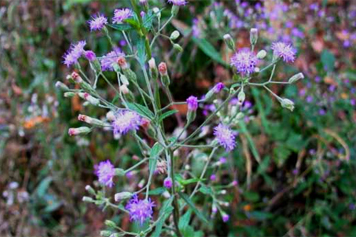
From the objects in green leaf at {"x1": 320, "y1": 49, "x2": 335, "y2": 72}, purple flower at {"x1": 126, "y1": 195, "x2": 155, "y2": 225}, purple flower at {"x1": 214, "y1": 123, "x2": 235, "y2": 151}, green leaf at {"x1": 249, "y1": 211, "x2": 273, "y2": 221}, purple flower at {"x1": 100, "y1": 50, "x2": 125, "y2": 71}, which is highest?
purple flower at {"x1": 100, "y1": 50, "x2": 125, "y2": 71}

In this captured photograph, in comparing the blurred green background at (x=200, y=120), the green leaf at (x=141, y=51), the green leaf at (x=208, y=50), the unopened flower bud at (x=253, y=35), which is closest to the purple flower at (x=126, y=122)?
the green leaf at (x=141, y=51)

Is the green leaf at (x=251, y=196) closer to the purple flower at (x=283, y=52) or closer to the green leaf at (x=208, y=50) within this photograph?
the green leaf at (x=208, y=50)

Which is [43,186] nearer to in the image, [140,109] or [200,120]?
[200,120]

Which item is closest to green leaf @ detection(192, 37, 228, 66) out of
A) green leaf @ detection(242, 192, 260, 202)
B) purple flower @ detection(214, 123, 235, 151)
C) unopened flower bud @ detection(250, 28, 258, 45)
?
green leaf @ detection(242, 192, 260, 202)

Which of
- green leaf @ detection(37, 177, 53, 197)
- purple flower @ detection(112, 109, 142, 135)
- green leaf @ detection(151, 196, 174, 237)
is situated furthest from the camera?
green leaf @ detection(37, 177, 53, 197)

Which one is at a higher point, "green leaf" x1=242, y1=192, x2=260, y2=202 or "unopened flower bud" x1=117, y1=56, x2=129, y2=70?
"unopened flower bud" x1=117, y1=56, x2=129, y2=70

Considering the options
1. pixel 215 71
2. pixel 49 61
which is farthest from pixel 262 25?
pixel 49 61

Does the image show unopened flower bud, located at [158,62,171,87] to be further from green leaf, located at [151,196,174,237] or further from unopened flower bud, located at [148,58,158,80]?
green leaf, located at [151,196,174,237]
